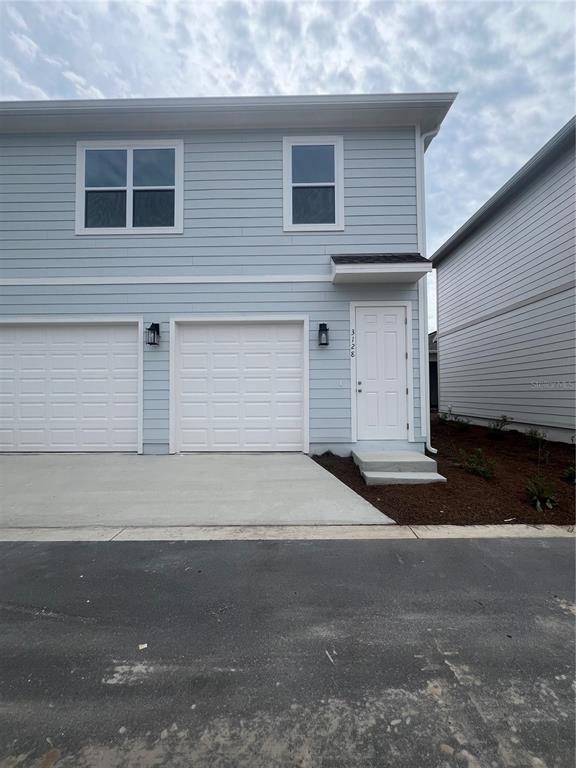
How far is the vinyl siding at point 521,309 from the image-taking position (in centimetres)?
754

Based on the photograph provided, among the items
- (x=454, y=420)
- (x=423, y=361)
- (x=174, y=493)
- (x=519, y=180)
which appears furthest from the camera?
(x=454, y=420)

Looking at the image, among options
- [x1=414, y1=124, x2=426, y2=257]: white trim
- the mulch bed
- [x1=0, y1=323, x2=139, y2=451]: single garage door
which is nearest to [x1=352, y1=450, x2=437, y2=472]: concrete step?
the mulch bed

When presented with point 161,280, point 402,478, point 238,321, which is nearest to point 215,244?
point 161,280

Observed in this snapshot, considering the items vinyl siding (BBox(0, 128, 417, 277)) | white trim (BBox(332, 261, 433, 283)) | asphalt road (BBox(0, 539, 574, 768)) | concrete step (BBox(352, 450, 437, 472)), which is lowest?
asphalt road (BBox(0, 539, 574, 768))

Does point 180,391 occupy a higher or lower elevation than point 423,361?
lower

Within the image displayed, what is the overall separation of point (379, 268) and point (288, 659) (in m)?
5.35

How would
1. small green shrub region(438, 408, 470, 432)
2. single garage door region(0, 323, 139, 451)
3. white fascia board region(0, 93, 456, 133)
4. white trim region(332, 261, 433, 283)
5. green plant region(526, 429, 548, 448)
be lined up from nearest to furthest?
1. white trim region(332, 261, 433, 283)
2. white fascia board region(0, 93, 456, 133)
3. single garage door region(0, 323, 139, 451)
4. green plant region(526, 429, 548, 448)
5. small green shrub region(438, 408, 470, 432)

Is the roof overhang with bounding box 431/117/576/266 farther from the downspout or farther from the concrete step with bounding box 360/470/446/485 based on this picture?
the concrete step with bounding box 360/470/446/485

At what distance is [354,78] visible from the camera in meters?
7.54

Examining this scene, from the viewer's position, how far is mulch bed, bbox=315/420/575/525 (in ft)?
12.0

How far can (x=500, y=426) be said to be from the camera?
354 inches

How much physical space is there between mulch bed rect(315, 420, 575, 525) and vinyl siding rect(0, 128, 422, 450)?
2.09 m

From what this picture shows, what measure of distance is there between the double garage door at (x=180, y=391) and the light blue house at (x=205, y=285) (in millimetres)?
25

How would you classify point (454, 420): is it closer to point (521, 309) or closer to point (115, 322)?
point (521, 309)
